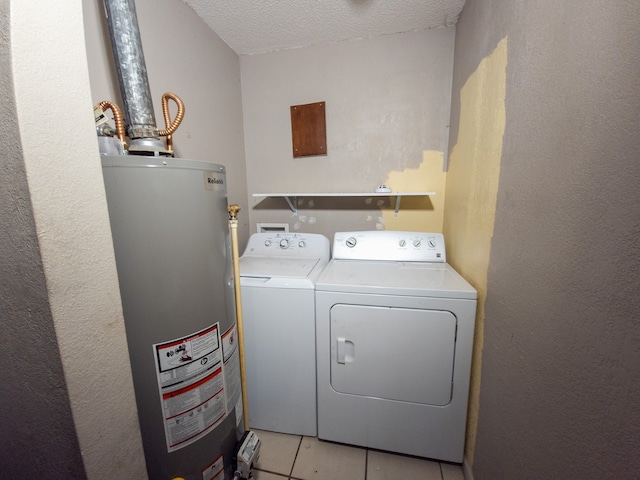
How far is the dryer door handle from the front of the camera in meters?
1.19

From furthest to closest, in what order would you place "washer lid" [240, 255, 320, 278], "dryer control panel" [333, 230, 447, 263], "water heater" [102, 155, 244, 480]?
"dryer control panel" [333, 230, 447, 263] → "washer lid" [240, 255, 320, 278] → "water heater" [102, 155, 244, 480]

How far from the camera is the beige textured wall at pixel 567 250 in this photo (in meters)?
0.46

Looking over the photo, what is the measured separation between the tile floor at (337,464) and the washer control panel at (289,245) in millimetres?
1083

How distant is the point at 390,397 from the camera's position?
1201 mm

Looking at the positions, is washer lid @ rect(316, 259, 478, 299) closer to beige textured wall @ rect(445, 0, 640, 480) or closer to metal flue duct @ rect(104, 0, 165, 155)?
beige textured wall @ rect(445, 0, 640, 480)

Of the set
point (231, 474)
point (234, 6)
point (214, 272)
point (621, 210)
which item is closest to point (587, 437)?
point (621, 210)

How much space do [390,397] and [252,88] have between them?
2280mm

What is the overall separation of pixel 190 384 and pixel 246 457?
49 centimetres

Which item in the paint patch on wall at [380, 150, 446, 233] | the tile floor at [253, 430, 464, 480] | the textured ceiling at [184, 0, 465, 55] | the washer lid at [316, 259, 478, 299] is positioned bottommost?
the tile floor at [253, 430, 464, 480]

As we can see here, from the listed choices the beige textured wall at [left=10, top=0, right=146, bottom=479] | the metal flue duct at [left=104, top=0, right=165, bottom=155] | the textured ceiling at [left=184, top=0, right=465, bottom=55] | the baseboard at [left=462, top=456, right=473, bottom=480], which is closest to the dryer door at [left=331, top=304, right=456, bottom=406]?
the baseboard at [left=462, top=456, right=473, bottom=480]

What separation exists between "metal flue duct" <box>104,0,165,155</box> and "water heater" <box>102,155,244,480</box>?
0.29 metres

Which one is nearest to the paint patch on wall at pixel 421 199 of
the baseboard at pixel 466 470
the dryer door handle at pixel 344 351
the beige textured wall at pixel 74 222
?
the dryer door handle at pixel 344 351

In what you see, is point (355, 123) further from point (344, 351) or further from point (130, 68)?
point (344, 351)

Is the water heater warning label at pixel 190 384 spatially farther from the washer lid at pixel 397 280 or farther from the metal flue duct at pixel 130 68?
the metal flue duct at pixel 130 68
